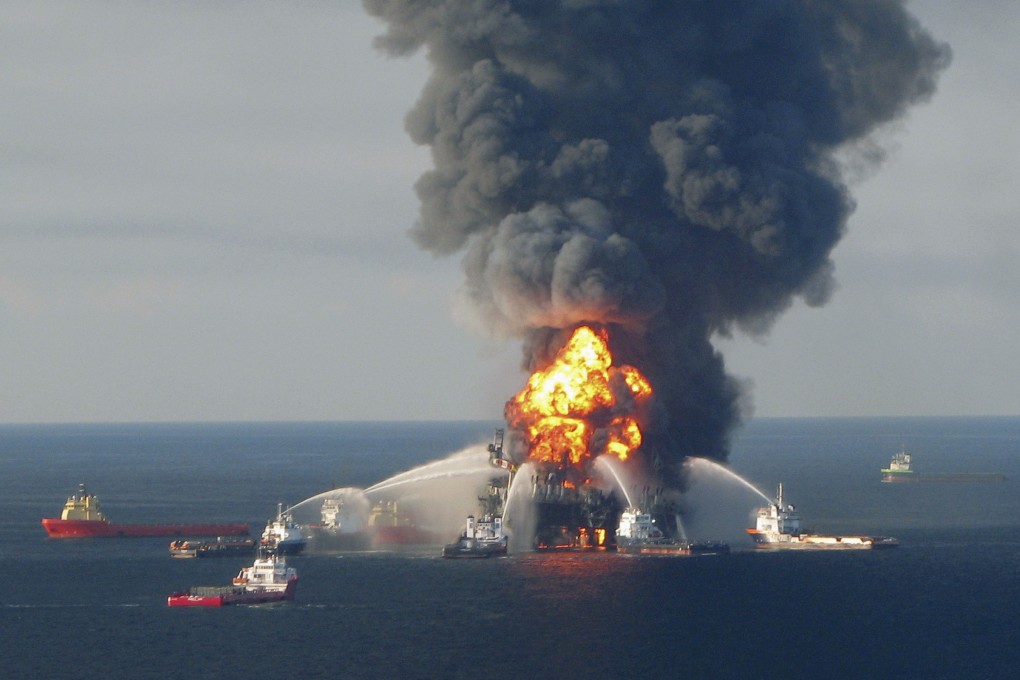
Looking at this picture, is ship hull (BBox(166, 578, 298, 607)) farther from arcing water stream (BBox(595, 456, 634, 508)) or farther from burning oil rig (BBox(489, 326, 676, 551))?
arcing water stream (BBox(595, 456, 634, 508))

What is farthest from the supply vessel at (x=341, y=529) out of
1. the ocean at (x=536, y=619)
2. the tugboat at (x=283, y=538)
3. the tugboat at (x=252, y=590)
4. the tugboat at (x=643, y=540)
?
the tugboat at (x=252, y=590)

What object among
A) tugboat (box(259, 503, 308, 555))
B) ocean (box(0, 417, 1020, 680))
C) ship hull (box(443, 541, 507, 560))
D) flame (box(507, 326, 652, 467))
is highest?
flame (box(507, 326, 652, 467))

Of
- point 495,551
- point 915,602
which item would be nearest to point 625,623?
point 915,602

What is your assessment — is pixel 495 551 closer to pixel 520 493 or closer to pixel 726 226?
pixel 520 493

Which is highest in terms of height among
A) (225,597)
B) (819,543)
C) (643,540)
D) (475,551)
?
(819,543)

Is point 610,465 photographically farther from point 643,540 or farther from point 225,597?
point 225,597

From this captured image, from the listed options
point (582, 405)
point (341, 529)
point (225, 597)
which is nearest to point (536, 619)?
point (225, 597)

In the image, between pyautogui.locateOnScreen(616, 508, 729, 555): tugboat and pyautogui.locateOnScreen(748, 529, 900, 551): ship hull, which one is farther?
pyautogui.locateOnScreen(748, 529, 900, 551): ship hull

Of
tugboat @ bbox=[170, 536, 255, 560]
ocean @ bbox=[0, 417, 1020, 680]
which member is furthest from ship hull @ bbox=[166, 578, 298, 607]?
tugboat @ bbox=[170, 536, 255, 560]
